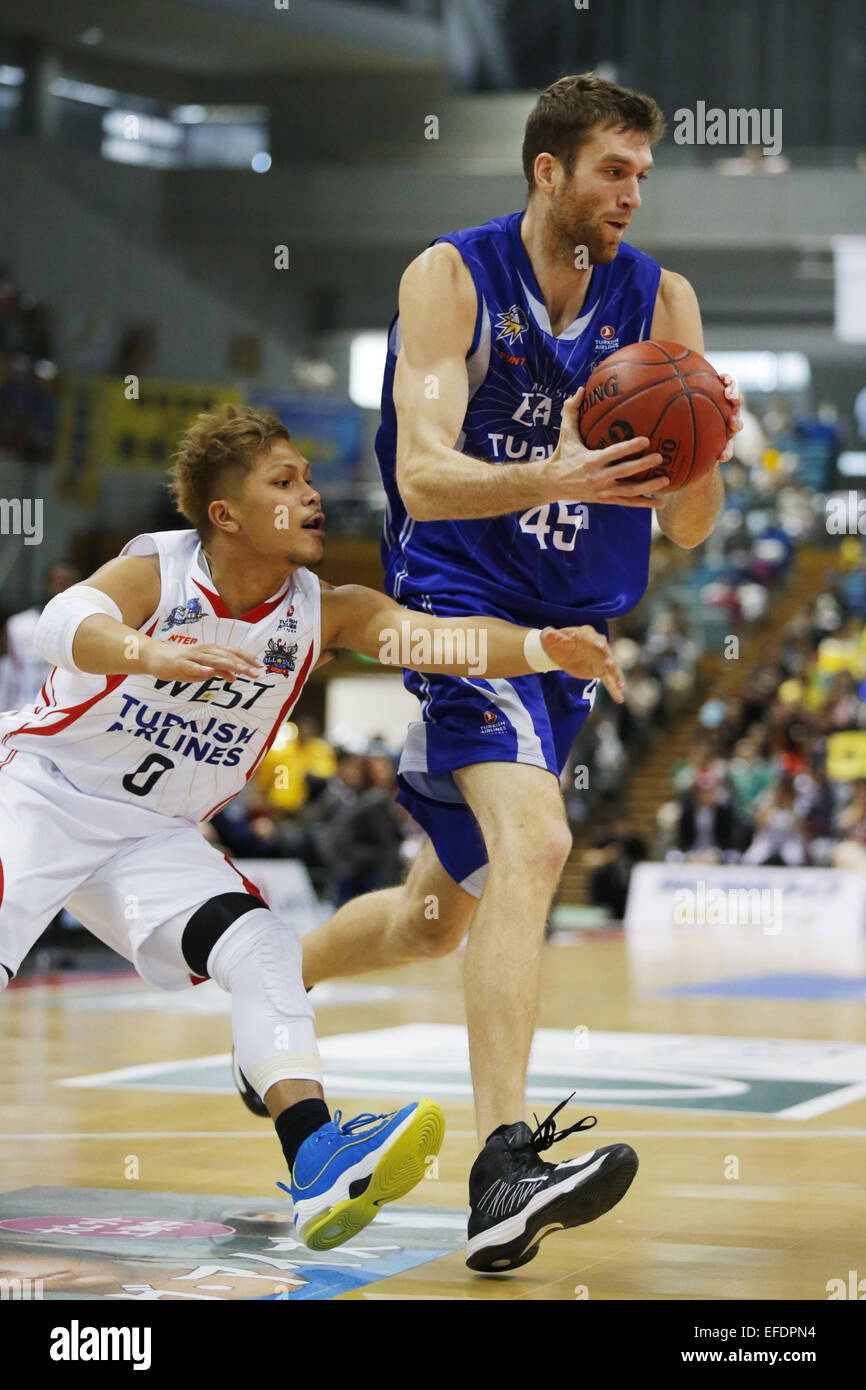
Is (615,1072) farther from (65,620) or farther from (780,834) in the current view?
(780,834)

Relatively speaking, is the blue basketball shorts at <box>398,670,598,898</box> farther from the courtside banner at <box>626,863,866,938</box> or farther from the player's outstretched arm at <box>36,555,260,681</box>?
the courtside banner at <box>626,863,866,938</box>

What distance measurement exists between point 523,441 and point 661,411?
65 centimetres

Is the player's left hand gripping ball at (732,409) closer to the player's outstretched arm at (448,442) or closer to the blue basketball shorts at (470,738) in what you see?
the player's outstretched arm at (448,442)

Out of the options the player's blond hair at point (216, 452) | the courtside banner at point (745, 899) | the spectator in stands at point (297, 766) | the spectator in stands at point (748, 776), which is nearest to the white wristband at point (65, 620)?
the player's blond hair at point (216, 452)

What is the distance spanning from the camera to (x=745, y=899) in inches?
653

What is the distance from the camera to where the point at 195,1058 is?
279 inches

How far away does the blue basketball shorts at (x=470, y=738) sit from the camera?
13.0 ft

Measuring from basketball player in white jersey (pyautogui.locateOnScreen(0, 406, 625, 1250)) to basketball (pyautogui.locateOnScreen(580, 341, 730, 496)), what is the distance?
0.43 metres

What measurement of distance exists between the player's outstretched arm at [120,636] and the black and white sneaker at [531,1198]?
111 cm

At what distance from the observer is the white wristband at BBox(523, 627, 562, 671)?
3668mm

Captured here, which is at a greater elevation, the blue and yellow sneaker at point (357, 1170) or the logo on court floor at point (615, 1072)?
the blue and yellow sneaker at point (357, 1170)

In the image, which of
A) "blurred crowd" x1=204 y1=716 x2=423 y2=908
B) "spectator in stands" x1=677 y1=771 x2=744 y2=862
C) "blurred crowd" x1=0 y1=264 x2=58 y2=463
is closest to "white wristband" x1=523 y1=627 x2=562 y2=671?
"blurred crowd" x1=204 y1=716 x2=423 y2=908
